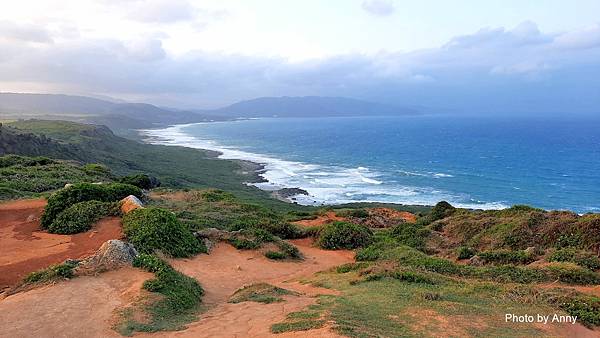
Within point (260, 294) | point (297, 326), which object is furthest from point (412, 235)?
point (297, 326)

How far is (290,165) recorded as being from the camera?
97625 millimetres

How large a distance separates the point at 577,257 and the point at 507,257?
2.38 metres

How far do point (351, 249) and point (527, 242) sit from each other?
784cm

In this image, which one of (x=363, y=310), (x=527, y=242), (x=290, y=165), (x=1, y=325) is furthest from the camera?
(x=290, y=165)

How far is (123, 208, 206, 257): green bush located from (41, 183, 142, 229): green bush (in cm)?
370

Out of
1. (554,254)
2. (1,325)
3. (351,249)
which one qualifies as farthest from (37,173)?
(554,254)

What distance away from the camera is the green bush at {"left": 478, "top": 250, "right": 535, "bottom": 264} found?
17.1m

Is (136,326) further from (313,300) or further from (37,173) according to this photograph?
(37,173)

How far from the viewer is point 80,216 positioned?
19.4 metres

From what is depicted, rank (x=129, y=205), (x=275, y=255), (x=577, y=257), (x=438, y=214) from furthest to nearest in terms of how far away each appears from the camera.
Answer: (x=438, y=214)
(x=129, y=205)
(x=275, y=255)
(x=577, y=257)

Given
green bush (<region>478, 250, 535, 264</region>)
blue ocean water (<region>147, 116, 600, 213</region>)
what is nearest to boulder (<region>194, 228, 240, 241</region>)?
green bush (<region>478, 250, 535, 264</region>)

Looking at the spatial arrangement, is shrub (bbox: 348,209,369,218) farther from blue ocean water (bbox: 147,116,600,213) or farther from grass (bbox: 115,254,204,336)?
blue ocean water (bbox: 147,116,600,213)

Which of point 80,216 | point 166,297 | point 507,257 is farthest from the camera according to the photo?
point 80,216

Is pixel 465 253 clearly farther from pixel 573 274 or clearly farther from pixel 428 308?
pixel 428 308
